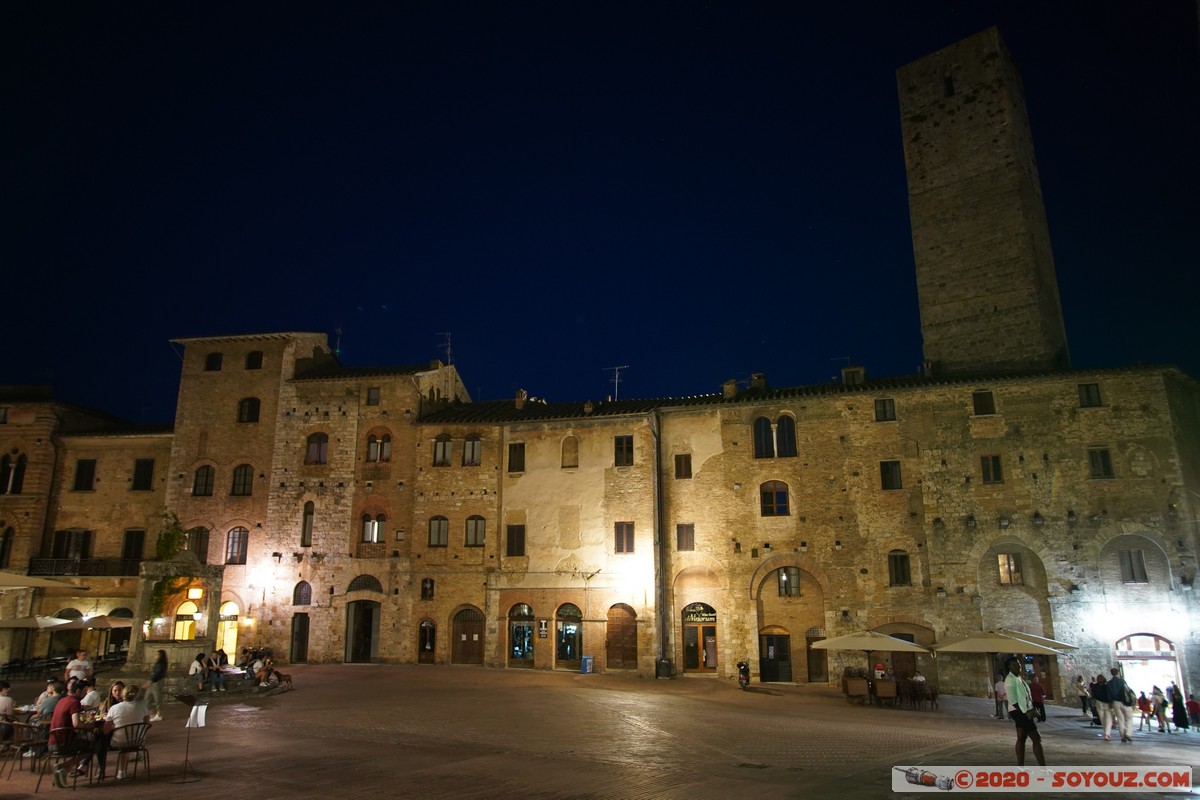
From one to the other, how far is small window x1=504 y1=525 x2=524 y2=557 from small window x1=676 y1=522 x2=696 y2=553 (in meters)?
6.75

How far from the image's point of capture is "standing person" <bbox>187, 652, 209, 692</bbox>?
22359mm

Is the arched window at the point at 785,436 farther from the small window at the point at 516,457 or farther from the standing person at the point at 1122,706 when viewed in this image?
the standing person at the point at 1122,706

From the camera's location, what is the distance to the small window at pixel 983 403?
29.3 metres

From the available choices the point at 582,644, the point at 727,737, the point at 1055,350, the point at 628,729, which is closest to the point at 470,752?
the point at 628,729

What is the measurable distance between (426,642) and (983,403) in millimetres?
24698

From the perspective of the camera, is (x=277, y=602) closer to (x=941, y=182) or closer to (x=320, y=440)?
(x=320, y=440)

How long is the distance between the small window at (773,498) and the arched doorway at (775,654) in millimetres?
4445

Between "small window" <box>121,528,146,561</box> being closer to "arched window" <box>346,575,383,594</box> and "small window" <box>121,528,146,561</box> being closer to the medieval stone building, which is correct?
the medieval stone building

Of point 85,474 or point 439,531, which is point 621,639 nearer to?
point 439,531

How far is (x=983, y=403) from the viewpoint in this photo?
2941cm

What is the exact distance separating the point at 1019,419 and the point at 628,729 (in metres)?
19.7

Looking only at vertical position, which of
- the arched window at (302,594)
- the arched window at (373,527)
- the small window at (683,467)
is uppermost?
the small window at (683,467)

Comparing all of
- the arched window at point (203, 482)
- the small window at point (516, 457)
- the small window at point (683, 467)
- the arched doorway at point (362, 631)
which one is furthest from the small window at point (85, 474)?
the small window at point (683, 467)

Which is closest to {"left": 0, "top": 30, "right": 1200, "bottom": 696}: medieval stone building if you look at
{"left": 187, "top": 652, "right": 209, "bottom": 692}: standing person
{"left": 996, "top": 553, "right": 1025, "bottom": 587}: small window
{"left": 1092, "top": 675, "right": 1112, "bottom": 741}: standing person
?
{"left": 996, "top": 553, "right": 1025, "bottom": 587}: small window
